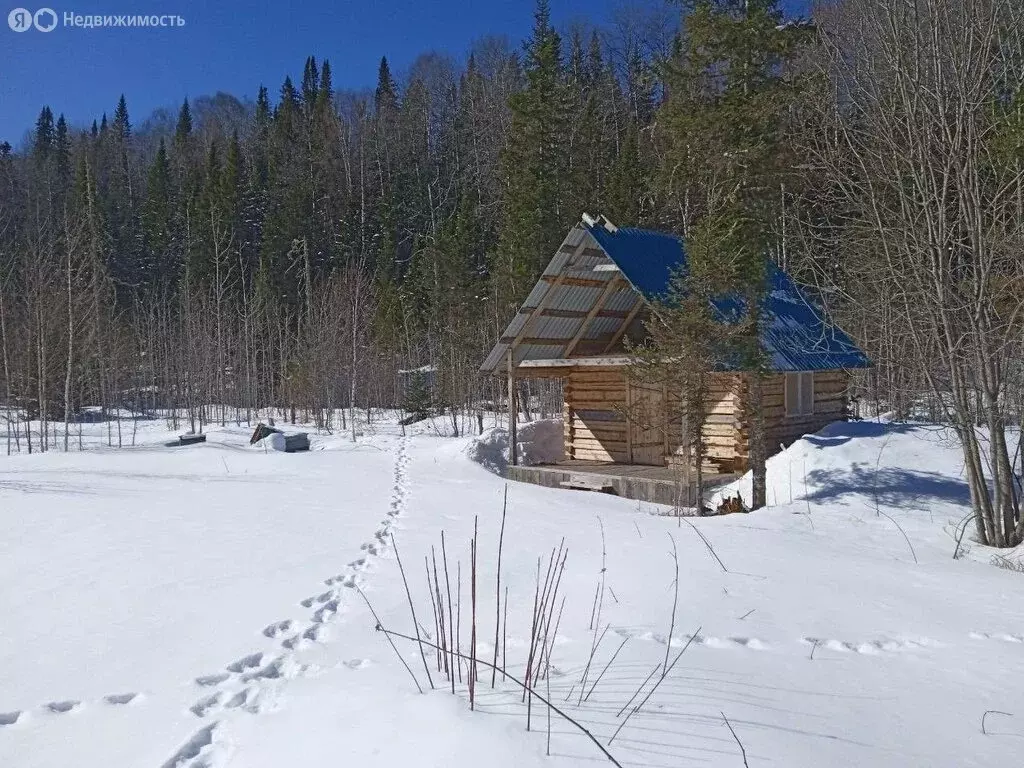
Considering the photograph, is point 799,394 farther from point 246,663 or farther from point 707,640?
point 246,663

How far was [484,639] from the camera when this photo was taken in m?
4.90

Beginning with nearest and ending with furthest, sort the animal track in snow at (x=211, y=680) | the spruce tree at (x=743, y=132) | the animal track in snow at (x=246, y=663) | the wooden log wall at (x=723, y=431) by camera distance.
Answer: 1. the animal track in snow at (x=211, y=680)
2. the animal track in snow at (x=246, y=663)
3. the spruce tree at (x=743, y=132)
4. the wooden log wall at (x=723, y=431)

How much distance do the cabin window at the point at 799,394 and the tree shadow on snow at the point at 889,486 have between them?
9.18 feet

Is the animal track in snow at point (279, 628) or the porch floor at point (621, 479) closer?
the animal track in snow at point (279, 628)

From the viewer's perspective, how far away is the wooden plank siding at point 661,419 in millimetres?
15047

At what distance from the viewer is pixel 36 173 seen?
184 feet

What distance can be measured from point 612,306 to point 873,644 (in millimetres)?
12692

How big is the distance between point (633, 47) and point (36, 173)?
45872 millimetres

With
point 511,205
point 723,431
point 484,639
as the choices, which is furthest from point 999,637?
point 511,205

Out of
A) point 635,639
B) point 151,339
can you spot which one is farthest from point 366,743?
point 151,339

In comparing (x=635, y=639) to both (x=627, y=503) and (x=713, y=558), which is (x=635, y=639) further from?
(x=627, y=503)

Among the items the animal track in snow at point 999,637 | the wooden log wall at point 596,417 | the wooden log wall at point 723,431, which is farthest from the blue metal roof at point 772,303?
the animal track in snow at point 999,637

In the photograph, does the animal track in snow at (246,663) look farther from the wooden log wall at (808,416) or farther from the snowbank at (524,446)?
the snowbank at (524,446)

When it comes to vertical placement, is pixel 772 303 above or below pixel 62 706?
above
